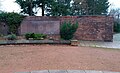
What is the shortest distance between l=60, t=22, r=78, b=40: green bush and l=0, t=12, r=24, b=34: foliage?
3173 millimetres

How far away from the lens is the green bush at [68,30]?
1529 cm

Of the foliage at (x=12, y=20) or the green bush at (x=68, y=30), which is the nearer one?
the green bush at (x=68, y=30)

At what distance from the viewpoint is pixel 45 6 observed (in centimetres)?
2194

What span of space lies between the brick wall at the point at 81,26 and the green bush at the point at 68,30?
106 cm

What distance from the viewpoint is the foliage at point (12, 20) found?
54.9ft

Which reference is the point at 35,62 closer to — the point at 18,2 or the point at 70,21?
the point at 70,21

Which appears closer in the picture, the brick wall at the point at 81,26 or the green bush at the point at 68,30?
the green bush at the point at 68,30

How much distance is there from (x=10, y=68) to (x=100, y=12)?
24.8 meters

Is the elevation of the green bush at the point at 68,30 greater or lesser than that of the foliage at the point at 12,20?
lesser

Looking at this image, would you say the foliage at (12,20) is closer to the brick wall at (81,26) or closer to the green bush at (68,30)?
the brick wall at (81,26)

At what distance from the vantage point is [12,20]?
55.4ft

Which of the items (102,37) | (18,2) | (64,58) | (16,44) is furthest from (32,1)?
(64,58)

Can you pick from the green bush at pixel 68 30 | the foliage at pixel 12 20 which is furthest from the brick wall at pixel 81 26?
the green bush at pixel 68 30

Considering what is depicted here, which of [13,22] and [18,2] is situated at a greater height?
[18,2]
